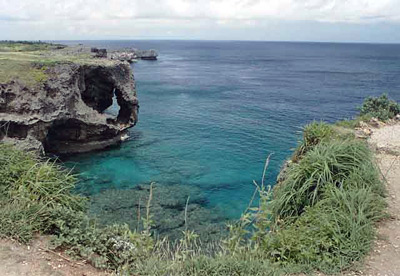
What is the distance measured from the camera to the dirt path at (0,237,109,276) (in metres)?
7.91

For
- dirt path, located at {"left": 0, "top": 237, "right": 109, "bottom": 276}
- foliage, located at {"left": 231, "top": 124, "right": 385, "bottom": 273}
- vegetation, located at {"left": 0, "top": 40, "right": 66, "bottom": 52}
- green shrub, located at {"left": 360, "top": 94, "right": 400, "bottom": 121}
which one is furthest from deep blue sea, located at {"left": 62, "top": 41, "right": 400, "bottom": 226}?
vegetation, located at {"left": 0, "top": 40, "right": 66, "bottom": 52}

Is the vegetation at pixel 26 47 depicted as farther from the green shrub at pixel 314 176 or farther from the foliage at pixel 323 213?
the foliage at pixel 323 213

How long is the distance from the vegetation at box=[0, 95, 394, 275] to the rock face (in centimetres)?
1683

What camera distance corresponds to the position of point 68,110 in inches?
1262

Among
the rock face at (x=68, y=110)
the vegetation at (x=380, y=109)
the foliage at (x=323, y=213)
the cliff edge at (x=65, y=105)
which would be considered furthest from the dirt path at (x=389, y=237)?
the cliff edge at (x=65, y=105)

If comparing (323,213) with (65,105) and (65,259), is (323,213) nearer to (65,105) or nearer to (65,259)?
(65,259)

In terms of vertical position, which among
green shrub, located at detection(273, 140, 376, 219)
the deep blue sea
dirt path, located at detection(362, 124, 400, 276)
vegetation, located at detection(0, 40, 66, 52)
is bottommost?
the deep blue sea

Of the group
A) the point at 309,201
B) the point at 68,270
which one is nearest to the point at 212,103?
the point at 309,201

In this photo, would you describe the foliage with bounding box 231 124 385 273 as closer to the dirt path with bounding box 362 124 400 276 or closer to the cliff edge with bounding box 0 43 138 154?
the dirt path with bounding box 362 124 400 276

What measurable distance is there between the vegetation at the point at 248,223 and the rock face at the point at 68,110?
16829 mm

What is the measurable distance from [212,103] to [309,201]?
4409cm

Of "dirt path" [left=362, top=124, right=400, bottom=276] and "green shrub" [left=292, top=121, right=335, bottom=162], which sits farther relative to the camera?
"green shrub" [left=292, top=121, right=335, bottom=162]

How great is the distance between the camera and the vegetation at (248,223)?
328 inches

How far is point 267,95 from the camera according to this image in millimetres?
62312
